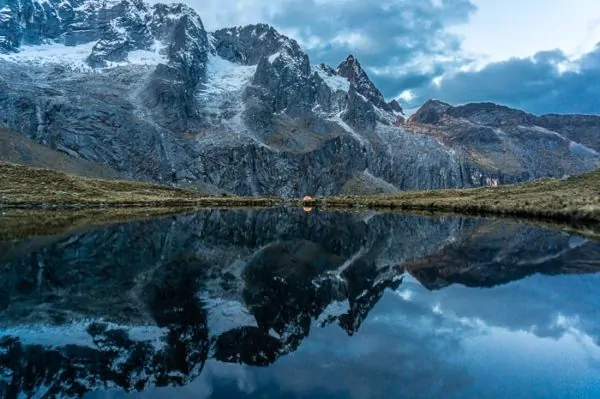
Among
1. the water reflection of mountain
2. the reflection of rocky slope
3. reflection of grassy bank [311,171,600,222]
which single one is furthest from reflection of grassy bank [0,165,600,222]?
the water reflection of mountain

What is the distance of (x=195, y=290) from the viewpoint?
84.7 ft

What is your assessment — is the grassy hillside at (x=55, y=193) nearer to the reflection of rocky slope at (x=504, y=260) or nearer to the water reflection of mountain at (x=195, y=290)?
the water reflection of mountain at (x=195, y=290)

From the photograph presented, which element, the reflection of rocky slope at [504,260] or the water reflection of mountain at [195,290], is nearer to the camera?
the water reflection of mountain at [195,290]

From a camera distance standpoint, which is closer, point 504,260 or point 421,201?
point 504,260

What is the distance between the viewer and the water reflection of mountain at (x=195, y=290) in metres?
15.3

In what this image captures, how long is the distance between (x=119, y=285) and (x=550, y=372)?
2176cm

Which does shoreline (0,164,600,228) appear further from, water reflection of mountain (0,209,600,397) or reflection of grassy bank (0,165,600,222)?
water reflection of mountain (0,209,600,397)

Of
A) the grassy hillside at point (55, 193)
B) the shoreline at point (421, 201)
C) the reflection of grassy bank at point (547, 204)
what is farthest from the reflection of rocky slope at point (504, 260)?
the grassy hillside at point (55, 193)

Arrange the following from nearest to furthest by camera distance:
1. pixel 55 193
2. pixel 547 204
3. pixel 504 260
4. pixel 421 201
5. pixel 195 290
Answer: pixel 195 290 < pixel 504 260 < pixel 547 204 < pixel 55 193 < pixel 421 201

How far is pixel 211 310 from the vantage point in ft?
70.5

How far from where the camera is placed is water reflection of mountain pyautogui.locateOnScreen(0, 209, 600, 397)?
15.3m

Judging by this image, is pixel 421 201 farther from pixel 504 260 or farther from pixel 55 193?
pixel 55 193

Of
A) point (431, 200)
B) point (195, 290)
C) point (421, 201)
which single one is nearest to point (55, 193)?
point (421, 201)

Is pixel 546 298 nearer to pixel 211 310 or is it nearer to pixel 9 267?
pixel 211 310
